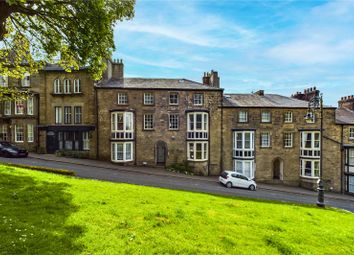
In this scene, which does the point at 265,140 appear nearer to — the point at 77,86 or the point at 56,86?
the point at 77,86

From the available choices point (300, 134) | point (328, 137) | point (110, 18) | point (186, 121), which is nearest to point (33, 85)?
point (186, 121)

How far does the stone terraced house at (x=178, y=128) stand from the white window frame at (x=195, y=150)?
0.01m

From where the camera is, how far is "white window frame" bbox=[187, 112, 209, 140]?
33031 mm

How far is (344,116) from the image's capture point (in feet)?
121

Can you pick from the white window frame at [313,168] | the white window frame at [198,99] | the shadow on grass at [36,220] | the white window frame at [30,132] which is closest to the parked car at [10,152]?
the white window frame at [30,132]

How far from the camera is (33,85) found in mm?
33469

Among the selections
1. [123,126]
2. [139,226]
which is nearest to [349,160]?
[123,126]

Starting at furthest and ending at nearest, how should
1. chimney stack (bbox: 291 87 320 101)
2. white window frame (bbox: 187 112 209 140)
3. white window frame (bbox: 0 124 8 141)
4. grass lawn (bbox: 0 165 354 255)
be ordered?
chimney stack (bbox: 291 87 320 101)
white window frame (bbox: 0 124 8 141)
white window frame (bbox: 187 112 209 140)
grass lawn (bbox: 0 165 354 255)

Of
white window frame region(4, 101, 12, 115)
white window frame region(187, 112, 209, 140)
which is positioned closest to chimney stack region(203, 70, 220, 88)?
white window frame region(187, 112, 209, 140)

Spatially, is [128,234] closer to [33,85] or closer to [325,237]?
[325,237]

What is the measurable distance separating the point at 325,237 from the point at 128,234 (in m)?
8.08

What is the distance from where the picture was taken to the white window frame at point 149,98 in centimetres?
3328

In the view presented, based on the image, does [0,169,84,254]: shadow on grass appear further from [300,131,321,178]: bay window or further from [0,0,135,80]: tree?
[300,131,321,178]: bay window

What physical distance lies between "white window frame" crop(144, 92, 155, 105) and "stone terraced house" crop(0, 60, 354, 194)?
137 millimetres
